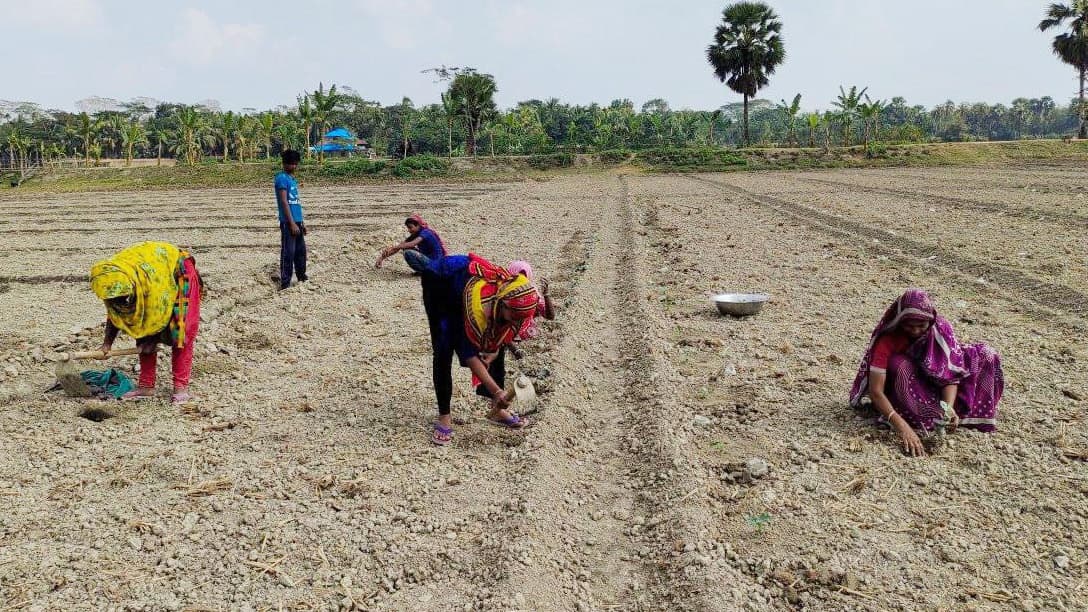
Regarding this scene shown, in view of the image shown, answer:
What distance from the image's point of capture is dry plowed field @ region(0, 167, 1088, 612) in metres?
2.95

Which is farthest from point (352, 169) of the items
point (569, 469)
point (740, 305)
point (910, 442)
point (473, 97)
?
point (910, 442)

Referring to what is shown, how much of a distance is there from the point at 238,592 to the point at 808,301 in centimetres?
611

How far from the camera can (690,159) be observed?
38.8 m

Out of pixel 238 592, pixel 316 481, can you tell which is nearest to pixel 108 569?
pixel 238 592

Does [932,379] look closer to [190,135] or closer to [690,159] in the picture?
[690,159]

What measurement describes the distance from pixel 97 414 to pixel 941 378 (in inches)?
202

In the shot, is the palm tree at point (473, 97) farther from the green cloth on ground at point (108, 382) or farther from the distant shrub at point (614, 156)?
the green cloth on ground at point (108, 382)

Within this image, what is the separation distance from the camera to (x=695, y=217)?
15516 mm

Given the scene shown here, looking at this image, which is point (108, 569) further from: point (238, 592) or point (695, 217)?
point (695, 217)

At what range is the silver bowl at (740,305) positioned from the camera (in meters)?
6.77

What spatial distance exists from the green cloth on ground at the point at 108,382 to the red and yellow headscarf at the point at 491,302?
2746mm

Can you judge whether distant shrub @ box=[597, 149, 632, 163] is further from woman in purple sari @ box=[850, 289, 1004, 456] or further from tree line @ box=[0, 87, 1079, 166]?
woman in purple sari @ box=[850, 289, 1004, 456]

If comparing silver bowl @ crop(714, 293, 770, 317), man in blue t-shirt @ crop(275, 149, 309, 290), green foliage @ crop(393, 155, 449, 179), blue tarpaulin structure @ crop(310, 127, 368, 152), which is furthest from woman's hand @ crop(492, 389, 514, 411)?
blue tarpaulin structure @ crop(310, 127, 368, 152)

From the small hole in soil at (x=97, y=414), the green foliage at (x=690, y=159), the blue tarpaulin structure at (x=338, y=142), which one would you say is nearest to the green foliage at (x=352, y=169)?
the blue tarpaulin structure at (x=338, y=142)
